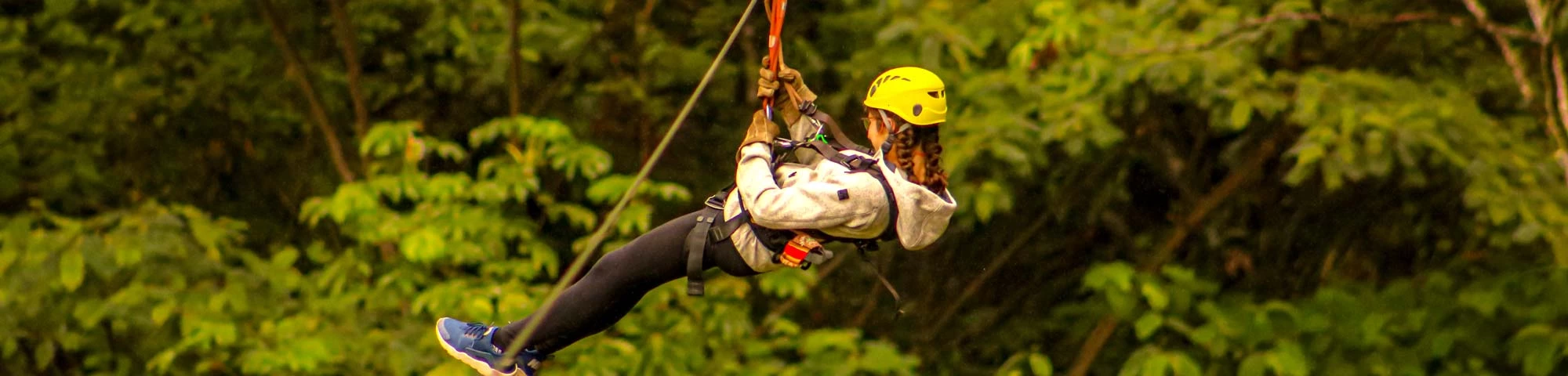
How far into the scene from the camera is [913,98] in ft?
10.4

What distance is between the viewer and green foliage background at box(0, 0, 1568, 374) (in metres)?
5.76

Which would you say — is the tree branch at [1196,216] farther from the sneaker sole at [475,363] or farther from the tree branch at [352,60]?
the sneaker sole at [475,363]

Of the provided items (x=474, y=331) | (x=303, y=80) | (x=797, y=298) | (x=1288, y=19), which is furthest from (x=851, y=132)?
(x=474, y=331)

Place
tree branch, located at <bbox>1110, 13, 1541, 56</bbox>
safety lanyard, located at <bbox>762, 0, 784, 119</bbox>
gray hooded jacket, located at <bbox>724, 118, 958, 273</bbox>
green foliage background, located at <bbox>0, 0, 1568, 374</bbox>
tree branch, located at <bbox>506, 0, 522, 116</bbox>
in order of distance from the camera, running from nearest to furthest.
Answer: gray hooded jacket, located at <bbox>724, 118, 958, 273</bbox> → safety lanyard, located at <bbox>762, 0, 784, 119</bbox> → tree branch, located at <bbox>1110, 13, 1541, 56</bbox> → green foliage background, located at <bbox>0, 0, 1568, 374</bbox> → tree branch, located at <bbox>506, 0, 522, 116</bbox>

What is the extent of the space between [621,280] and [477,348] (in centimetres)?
33

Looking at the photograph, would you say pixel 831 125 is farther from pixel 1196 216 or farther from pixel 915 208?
pixel 1196 216

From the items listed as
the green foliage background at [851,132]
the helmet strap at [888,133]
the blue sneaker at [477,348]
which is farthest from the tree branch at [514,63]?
the helmet strap at [888,133]

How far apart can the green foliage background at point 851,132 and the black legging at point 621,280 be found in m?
2.15

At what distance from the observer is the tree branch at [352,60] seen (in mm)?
6863

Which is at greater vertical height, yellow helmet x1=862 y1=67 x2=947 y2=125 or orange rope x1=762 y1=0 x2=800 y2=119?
orange rope x1=762 y1=0 x2=800 y2=119

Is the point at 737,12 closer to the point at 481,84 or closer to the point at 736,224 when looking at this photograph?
the point at 481,84

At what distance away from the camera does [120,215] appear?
632cm

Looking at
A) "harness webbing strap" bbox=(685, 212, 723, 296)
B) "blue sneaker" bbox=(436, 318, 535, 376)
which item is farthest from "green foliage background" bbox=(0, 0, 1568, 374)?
"harness webbing strap" bbox=(685, 212, 723, 296)

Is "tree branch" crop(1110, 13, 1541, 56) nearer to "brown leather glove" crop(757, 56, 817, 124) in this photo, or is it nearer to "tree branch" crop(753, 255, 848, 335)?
"tree branch" crop(753, 255, 848, 335)
